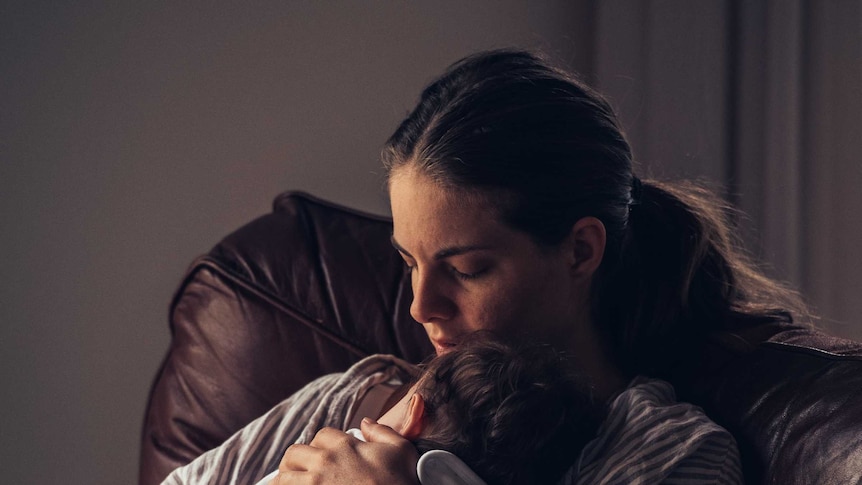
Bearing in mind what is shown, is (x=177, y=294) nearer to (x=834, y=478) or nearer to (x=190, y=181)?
(x=190, y=181)

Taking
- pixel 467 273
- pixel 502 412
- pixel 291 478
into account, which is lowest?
pixel 291 478

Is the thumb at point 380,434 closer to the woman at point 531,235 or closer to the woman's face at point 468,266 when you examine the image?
the woman at point 531,235

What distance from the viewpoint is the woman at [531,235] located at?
48.1 inches

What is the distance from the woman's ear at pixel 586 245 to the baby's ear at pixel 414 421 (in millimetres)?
349

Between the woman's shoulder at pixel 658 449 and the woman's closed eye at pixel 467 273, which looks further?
the woman's closed eye at pixel 467 273

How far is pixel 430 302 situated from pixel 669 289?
408 mm

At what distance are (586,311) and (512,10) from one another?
127 centimetres

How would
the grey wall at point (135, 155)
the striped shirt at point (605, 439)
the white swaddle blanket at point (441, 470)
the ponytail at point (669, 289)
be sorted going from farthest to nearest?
1. the grey wall at point (135, 155)
2. the ponytail at point (669, 289)
3. the striped shirt at point (605, 439)
4. the white swaddle blanket at point (441, 470)

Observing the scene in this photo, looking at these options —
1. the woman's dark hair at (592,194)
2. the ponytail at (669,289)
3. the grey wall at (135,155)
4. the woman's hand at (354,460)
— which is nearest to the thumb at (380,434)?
the woman's hand at (354,460)

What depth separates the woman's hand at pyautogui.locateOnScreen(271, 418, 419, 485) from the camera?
1.06 m

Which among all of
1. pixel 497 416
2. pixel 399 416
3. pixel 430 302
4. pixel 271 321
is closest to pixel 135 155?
pixel 271 321

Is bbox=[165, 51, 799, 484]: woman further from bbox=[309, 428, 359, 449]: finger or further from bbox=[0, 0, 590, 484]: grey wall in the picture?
bbox=[0, 0, 590, 484]: grey wall

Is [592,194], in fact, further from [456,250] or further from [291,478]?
[291,478]

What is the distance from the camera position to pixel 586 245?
52.2 inches
